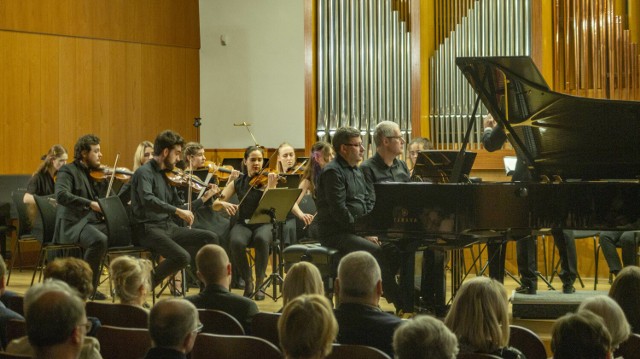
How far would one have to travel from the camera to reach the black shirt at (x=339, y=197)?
6.07 m

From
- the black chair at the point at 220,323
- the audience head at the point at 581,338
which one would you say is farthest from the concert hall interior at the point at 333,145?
the audience head at the point at 581,338

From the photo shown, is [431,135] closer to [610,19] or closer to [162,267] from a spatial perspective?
[610,19]

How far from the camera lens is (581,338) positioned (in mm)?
2688

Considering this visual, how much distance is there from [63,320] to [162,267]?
4243 millimetres

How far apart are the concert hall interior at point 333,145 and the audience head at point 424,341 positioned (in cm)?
40

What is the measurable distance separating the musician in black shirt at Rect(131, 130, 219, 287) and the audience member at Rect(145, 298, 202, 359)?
12.6 feet

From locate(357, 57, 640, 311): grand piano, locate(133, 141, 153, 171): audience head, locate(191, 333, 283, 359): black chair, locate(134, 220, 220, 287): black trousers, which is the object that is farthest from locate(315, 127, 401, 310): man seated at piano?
locate(191, 333, 283, 359): black chair

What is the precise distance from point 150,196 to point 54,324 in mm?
4329

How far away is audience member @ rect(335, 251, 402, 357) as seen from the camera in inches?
140

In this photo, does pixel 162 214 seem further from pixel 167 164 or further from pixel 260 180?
pixel 260 180

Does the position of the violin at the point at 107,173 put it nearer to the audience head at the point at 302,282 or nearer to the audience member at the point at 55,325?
the audience head at the point at 302,282

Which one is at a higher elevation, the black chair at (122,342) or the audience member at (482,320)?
the audience member at (482,320)

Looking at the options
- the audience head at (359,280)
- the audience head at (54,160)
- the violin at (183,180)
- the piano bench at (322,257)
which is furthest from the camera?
the audience head at (54,160)

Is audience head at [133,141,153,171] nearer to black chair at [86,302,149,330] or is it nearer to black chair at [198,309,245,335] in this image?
black chair at [86,302,149,330]
